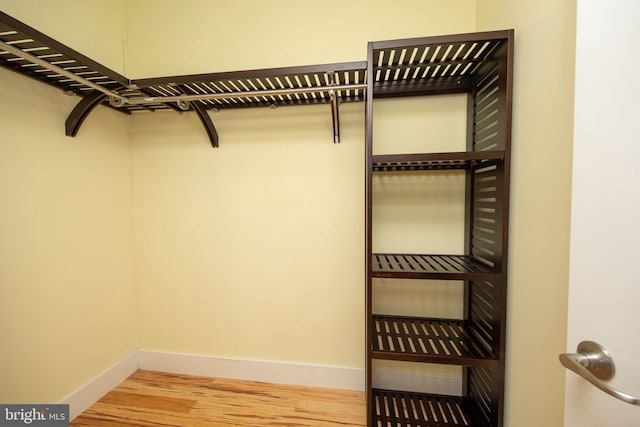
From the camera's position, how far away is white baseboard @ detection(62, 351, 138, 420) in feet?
4.03

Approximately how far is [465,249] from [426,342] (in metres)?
0.52

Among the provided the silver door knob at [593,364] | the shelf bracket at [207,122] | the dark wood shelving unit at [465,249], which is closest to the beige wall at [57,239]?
the shelf bracket at [207,122]

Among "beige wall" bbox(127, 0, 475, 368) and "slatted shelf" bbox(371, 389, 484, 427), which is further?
"beige wall" bbox(127, 0, 475, 368)

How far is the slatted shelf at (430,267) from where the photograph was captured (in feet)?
3.14

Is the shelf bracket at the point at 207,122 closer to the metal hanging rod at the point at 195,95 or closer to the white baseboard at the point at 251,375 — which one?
the metal hanging rod at the point at 195,95

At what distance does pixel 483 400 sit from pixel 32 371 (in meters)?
2.05

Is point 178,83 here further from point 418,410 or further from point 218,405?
point 418,410

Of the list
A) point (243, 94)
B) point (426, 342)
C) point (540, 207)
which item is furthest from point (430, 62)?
point (426, 342)

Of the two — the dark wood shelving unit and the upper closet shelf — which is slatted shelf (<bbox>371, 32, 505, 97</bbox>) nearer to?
the dark wood shelving unit

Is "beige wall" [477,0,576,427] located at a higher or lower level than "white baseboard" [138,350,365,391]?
higher

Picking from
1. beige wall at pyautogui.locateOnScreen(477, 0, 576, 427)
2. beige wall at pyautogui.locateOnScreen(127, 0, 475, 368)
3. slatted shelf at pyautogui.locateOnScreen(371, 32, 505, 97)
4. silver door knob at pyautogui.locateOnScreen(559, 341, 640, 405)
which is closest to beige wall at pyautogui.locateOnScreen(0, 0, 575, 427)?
beige wall at pyautogui.locateOnScreen(127, 0, 475, 368)

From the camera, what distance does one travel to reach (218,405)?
51.7 inches
